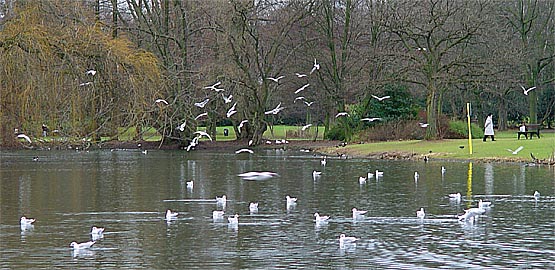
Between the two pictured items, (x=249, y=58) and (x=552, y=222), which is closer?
(x=552, y=222)

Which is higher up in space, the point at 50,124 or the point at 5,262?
the point at 50,124

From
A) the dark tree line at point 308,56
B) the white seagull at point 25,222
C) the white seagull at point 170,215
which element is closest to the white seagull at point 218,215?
the white seagull at point 170,215

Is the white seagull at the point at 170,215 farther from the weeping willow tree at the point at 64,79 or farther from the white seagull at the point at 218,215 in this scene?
the weeping willow tree at the point at 64,79

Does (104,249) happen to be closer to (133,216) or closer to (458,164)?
(133,216)

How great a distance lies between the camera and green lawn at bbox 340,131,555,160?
3476 centimetres

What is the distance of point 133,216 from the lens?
730 inches

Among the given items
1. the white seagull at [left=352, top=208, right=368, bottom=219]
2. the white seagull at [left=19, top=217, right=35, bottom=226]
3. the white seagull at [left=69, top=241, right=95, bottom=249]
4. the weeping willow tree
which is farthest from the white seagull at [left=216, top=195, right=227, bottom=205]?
the white seagull at [left=69, top=241, right=95, bottom=249]

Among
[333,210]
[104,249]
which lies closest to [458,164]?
[333,210]

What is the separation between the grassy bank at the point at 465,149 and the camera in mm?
34688

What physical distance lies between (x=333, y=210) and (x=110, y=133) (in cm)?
689

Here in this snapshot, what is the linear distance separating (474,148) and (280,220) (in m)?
22.2

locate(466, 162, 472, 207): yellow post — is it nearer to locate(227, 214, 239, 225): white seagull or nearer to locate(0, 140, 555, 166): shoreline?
locate(0, 140, 555, 166): shoreline

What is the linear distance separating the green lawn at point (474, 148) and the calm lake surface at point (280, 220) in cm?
277

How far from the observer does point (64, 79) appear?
21.0m
